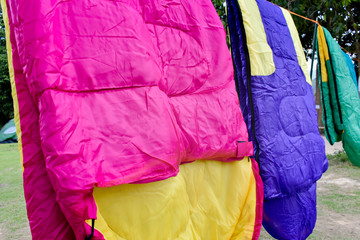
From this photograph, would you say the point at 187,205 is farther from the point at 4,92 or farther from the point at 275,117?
the point at 4,92

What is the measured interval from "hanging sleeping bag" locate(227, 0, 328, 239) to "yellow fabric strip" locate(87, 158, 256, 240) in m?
0.18

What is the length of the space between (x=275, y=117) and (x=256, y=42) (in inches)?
10.1

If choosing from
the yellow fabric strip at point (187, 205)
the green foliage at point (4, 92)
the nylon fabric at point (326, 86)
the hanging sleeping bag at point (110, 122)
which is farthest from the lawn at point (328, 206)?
the green foliage at point (4, 92)

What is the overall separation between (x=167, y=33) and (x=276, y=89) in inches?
19.6

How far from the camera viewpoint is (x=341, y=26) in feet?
14.0

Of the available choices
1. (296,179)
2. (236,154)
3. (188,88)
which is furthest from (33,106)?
(296,179)

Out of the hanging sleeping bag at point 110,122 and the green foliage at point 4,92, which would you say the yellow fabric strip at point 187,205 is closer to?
the hanging sleeping bag at point 110,122

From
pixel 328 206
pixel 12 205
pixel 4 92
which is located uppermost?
pixel 328 206

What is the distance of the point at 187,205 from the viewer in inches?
36.2

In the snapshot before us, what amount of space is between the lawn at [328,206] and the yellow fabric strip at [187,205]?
1180 millimetres

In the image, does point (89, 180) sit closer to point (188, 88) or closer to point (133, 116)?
point (133, 116)

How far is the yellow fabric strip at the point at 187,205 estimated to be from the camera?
0.79 m

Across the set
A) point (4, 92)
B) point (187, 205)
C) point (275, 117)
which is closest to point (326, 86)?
point (275, 117)

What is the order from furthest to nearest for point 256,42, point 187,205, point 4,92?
point 4,92 → point 256,42 → point 187,205
